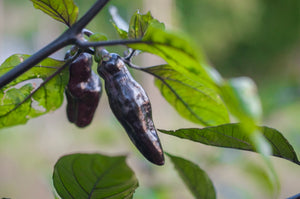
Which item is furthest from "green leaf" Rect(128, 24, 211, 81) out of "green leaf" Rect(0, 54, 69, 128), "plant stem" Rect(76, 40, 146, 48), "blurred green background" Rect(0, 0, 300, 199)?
"blurred green background" Rect(0, 0, 300, 199)

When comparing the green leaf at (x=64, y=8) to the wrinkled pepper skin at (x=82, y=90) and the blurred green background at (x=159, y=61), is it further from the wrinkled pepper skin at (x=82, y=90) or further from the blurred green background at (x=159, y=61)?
the blurred green background at (x=159, y=61)

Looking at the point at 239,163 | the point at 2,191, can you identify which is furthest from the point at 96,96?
the point at 2,191

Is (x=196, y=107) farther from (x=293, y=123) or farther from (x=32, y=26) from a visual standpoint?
(x=32, y=26)

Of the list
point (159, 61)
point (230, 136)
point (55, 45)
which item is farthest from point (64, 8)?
point (159, 61)

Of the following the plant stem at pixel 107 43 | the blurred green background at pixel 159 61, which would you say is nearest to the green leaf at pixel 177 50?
the plant stem at pixel 107 43

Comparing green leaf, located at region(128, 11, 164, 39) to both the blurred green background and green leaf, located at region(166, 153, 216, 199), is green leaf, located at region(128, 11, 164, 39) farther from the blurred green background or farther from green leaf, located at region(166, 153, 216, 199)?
the blurred green background
